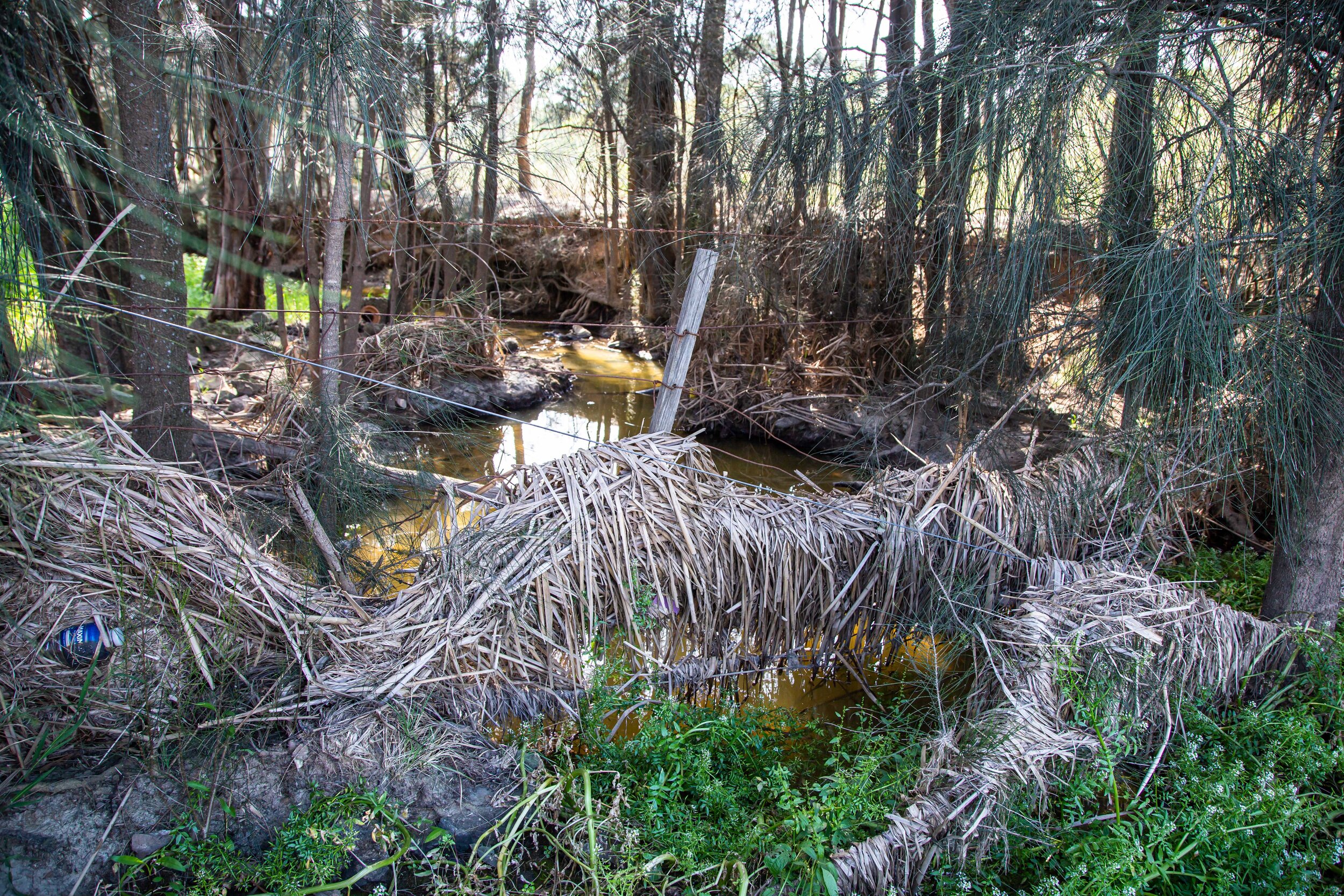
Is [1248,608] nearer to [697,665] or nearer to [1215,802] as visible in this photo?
[1215,802]

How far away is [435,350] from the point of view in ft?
28.1

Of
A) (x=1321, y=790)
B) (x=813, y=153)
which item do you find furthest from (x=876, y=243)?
(x=1321, y=790)

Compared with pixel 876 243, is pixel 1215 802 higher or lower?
lower

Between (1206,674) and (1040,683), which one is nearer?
(1040,683)

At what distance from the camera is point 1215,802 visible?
2465mm

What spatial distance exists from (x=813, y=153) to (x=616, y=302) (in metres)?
8.09

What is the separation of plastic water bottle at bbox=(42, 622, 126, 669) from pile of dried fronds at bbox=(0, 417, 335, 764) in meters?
0.02

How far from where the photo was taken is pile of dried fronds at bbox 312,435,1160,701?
9.03 feet

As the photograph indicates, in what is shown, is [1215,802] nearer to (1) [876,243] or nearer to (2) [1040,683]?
(2) [1040,683]

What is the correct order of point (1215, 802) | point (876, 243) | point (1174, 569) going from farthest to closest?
1. point (876, 243)
2. point (1174, 569)
3. point (1215, 802)

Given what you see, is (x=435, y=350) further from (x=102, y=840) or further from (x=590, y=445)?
(x=102, y=840)

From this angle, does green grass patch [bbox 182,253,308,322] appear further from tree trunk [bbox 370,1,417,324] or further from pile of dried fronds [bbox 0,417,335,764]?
pile of dried fronds [bbox 0,417,335,764]

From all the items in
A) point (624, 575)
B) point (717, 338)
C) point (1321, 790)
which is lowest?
point (1321, 790)

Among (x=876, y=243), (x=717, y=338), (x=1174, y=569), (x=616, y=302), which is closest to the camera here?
(x=1174, y=569)
